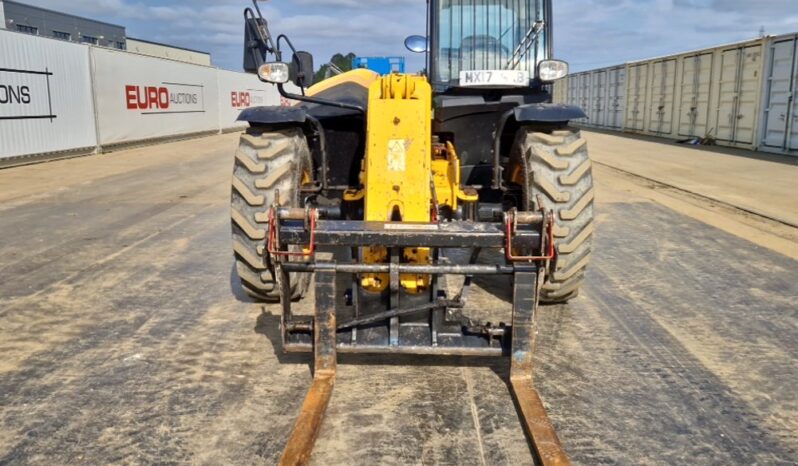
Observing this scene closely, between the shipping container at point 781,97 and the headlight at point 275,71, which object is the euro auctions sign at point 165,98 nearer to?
the headlight at point 275,71

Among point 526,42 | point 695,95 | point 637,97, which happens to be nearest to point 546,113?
point 526,42

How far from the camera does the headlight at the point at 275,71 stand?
4.68 metres

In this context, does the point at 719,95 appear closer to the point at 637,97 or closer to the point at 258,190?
the point at 637,97

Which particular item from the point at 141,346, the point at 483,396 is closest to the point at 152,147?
the point at 141,346

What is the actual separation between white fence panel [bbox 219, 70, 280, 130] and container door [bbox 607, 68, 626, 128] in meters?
15.0

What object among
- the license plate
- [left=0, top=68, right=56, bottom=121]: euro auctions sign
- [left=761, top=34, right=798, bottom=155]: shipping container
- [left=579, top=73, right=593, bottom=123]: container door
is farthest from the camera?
[left=579, top=73, right=593, bottom=123]: container door

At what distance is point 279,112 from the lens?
4.99 meters

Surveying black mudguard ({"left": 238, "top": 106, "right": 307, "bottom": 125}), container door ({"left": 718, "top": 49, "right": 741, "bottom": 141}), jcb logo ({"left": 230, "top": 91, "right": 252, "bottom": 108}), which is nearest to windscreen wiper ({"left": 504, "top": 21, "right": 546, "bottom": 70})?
black mudguard ({"left": 238, "top": 106, "right": 307, "bottom": 125})

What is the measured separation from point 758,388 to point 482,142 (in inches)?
106

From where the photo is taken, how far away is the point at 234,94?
32.2 meters

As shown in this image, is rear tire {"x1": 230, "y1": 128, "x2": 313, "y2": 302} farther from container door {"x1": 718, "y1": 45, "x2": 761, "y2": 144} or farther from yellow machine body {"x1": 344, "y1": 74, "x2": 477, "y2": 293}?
container door {"x1": 718, "y1": 45, "x2": 761, "y2": 144}

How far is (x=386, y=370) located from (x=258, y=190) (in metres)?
1.62

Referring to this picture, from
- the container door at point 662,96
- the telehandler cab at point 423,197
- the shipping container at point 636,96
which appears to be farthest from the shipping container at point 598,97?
the telehandler cab at point 423,197

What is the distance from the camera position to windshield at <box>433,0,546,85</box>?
554cm
